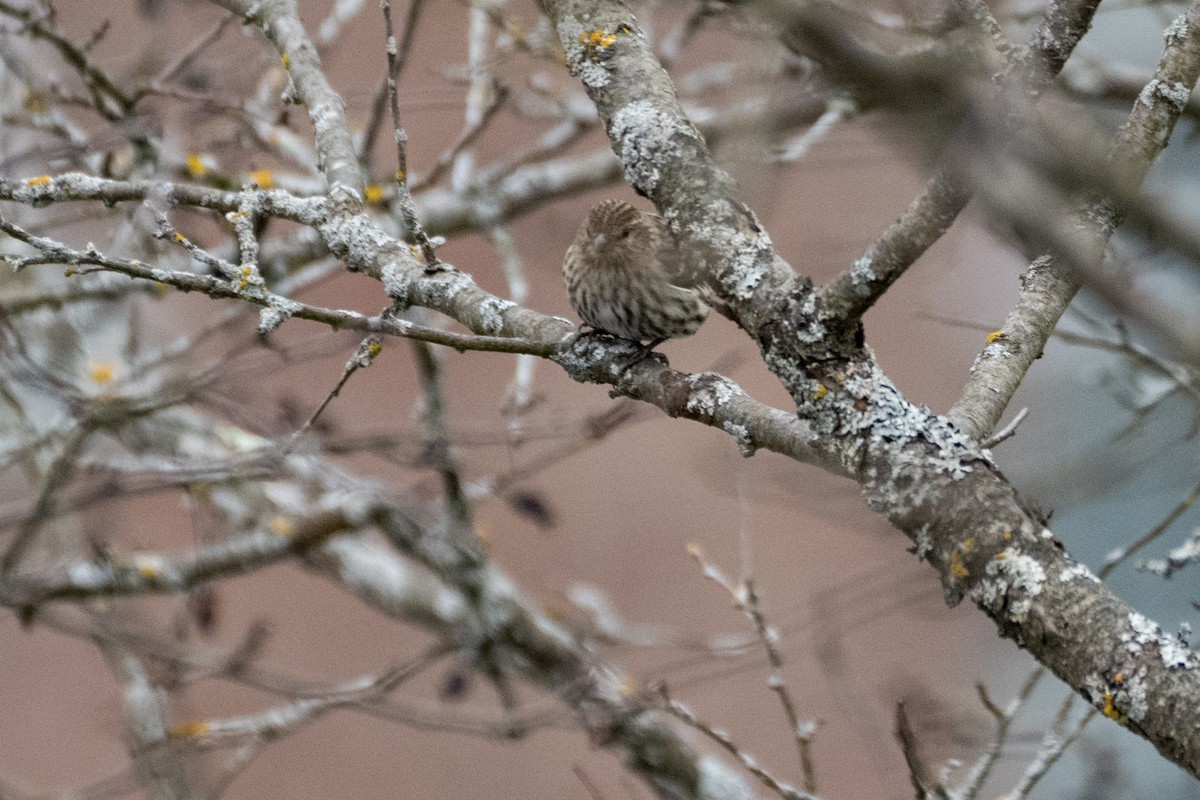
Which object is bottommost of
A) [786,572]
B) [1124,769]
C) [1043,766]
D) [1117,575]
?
[1043,766]

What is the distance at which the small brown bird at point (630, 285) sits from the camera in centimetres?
267

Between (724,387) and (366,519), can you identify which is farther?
(366,519)

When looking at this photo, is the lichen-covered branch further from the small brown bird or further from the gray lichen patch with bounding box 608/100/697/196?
the small brown bird

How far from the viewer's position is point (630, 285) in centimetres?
270

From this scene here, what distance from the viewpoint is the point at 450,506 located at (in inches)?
142

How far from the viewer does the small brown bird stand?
A: 2666mm

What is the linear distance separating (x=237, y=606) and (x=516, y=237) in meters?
2.67

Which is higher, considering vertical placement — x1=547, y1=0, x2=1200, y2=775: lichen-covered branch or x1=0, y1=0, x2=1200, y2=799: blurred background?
x1=0, y1=0, x2=1200, y2=799: blurred background

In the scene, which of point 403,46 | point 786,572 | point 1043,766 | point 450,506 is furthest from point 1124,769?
point 786,572

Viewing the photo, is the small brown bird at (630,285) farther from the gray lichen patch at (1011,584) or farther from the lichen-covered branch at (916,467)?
the gray lichen patch at (1011,584)

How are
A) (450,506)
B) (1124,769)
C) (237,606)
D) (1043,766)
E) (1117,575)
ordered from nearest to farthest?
1. (1043,766)
2. (1124,769)
3. (450,506)
4. (1117,575)
5. (237,606)

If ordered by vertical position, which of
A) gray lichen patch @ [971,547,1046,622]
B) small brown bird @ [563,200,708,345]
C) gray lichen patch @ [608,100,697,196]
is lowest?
gray lichen patch @ [971,547,1046,622]

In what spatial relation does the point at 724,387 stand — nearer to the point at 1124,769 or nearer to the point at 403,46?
the point at 1124,769

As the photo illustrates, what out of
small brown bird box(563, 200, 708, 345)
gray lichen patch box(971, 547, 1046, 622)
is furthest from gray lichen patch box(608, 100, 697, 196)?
gray lichen patch box(971, 547, 1046, 622)
